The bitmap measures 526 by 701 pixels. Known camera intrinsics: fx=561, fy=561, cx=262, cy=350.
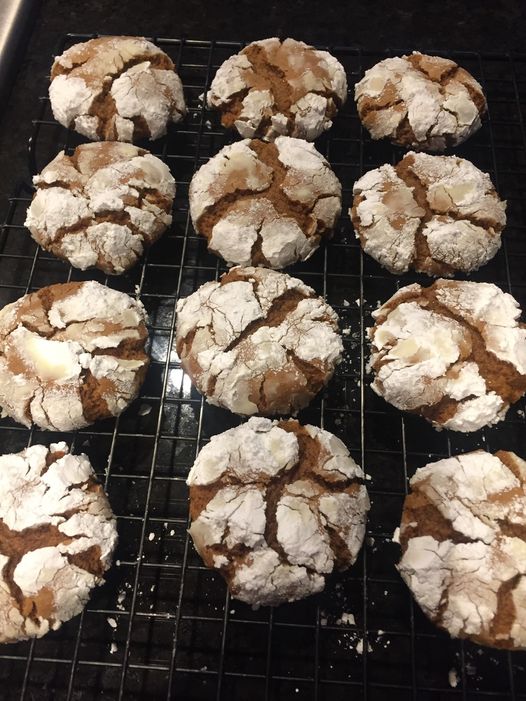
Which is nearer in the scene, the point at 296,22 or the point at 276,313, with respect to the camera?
the point at 276,313

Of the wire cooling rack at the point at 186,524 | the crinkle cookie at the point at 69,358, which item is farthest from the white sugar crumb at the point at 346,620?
the crinkle cookie at the point at 69,358

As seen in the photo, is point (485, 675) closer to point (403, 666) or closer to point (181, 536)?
point (403, 666)

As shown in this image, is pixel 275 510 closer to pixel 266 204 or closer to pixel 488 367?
pixel 488 367

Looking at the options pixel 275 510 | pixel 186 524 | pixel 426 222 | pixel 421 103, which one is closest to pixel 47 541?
pixel 186 524

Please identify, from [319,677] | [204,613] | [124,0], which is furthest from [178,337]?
[124,0]

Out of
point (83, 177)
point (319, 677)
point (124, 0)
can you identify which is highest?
point (124, 0)

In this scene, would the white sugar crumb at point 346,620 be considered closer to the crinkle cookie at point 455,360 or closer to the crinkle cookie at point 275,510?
the crinkle cookie at point 275,510
